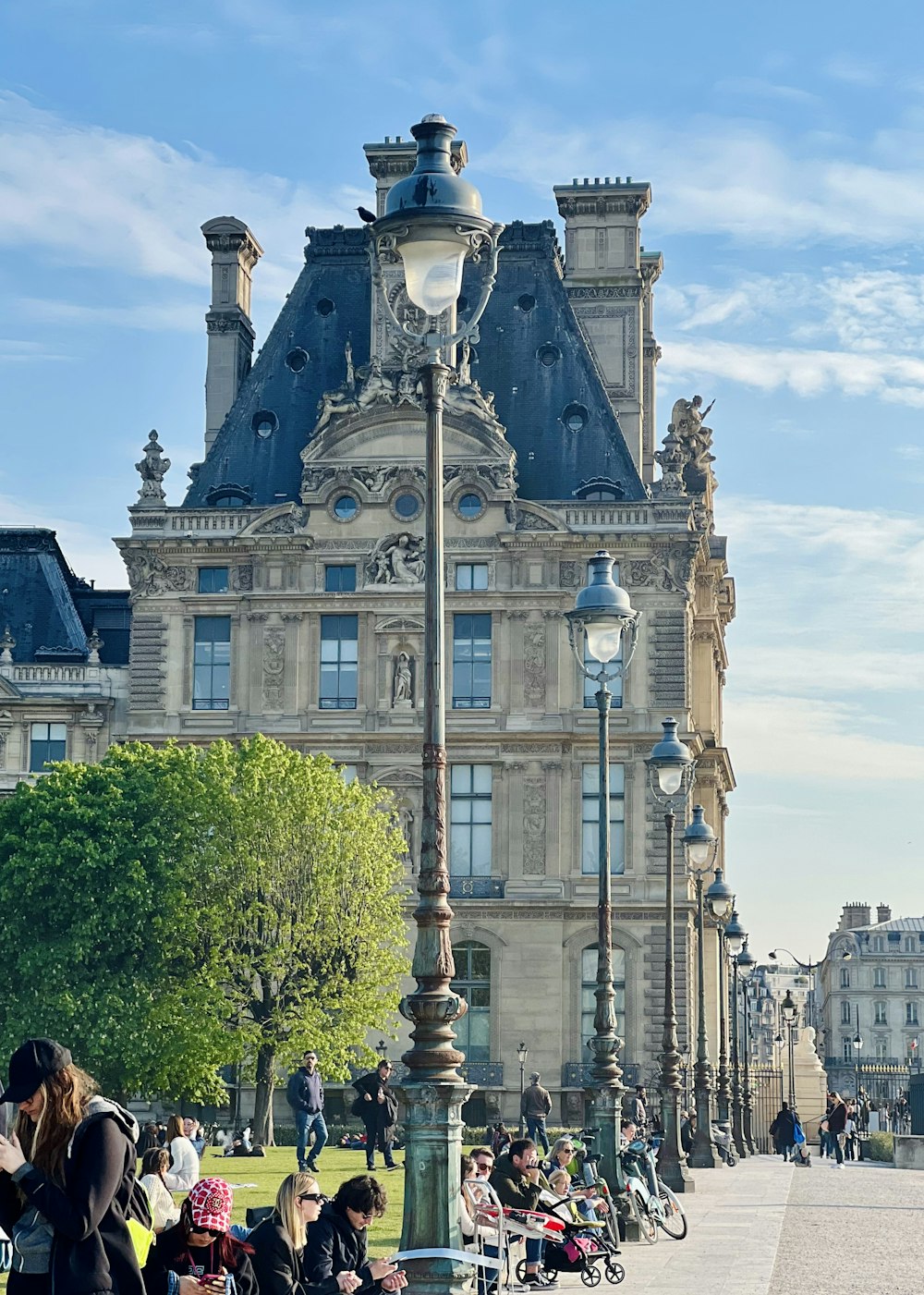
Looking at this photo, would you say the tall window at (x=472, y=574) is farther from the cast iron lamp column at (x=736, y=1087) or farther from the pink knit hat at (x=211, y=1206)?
the pink knit hat at (x=211, y=1206)

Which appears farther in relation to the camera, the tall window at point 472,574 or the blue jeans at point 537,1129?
the tall window at point 472,574

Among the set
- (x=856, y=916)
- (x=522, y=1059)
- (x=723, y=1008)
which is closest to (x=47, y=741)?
(x=522, y=1059)

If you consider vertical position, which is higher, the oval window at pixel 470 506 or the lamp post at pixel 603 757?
the oval window at pixel 470 506

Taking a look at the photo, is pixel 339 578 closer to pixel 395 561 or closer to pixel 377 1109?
pixel 395 561

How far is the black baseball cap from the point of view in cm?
770

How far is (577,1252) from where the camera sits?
63.1ft

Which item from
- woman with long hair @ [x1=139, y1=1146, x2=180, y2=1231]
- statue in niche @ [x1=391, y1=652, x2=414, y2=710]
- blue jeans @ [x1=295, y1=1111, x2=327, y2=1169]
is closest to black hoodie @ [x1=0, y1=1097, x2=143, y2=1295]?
woman with long hair @ [x1=139, y1=1146, x2=180, y2=1231]

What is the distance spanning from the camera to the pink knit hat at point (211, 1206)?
401 inches

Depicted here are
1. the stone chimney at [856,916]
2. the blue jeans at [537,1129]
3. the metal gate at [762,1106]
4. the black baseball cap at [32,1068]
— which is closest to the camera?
the black baseball cap at [32,1068]

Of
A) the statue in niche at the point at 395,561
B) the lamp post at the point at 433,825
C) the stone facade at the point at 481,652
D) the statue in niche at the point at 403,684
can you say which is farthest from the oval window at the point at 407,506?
the lamp post at the point at 433,825

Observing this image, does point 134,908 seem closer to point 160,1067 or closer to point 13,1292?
point 160,1067

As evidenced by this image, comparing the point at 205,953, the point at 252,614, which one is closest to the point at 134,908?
the point at 205,953

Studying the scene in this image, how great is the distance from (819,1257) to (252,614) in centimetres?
3632

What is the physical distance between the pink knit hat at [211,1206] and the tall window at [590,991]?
148 ft
